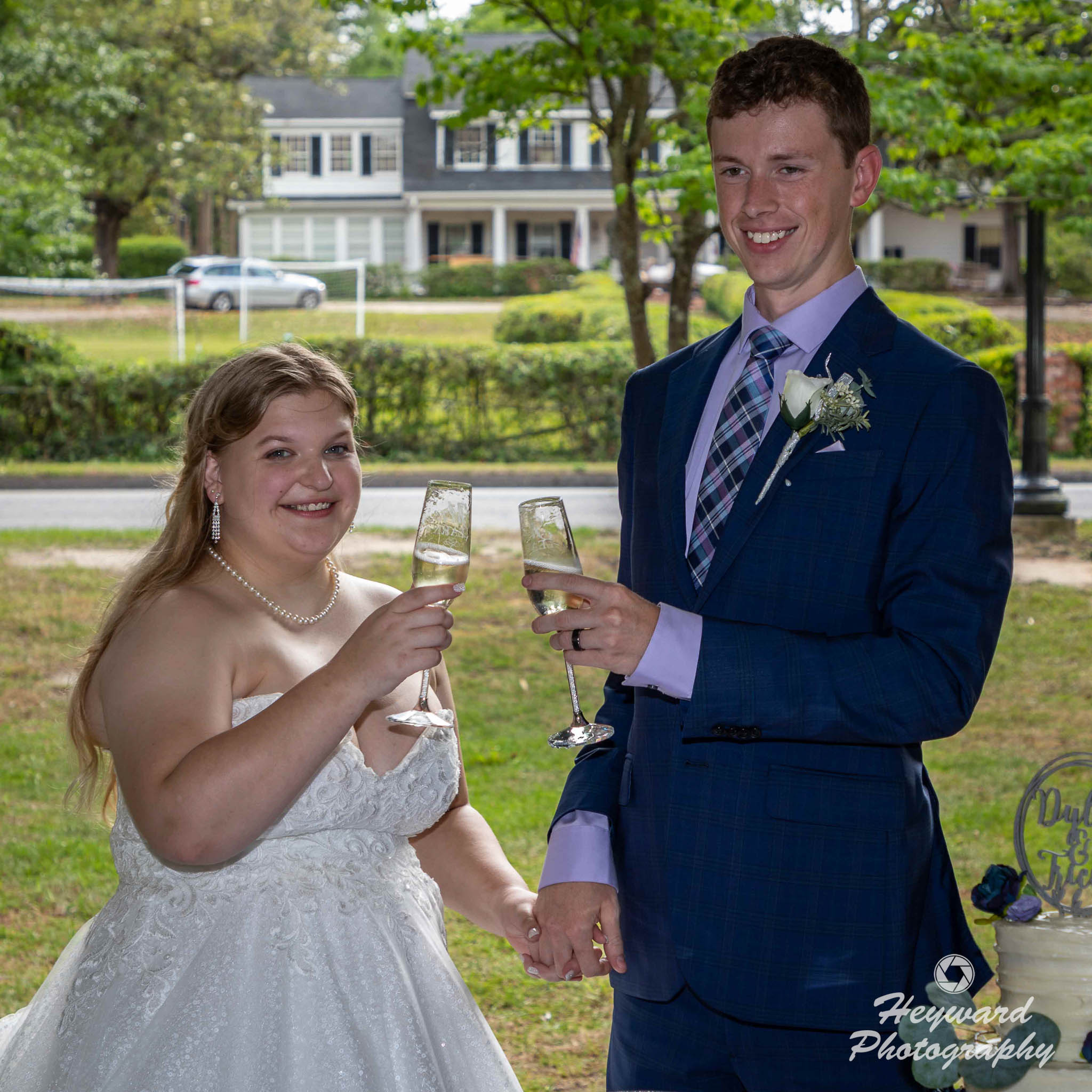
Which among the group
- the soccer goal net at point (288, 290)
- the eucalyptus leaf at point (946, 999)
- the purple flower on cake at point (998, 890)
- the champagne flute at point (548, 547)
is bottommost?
the eucalyptus leaf at point (946, 999)

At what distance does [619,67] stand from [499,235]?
138 ft

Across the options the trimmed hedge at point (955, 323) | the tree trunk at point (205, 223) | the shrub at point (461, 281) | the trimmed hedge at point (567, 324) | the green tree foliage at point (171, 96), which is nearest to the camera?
the trimmed hedge at point (955, 323)

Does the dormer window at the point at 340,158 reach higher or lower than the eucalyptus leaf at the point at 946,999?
higher

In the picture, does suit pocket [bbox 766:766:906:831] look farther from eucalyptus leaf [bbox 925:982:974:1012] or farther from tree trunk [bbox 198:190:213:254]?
tree trunk [bbox 198:190:213:254]

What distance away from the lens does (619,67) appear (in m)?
9.02

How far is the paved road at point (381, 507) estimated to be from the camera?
14.5 meters

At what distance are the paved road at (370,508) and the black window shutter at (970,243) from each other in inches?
1444

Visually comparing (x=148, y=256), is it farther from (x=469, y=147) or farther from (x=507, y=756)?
(x=507, y=756)

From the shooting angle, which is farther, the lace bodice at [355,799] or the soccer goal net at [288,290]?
the soccer goal net at [288,290]

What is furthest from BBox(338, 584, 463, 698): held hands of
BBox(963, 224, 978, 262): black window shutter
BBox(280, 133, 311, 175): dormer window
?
BBox(280, 133, 311, 175): dormer window

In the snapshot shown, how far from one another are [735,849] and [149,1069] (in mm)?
1130

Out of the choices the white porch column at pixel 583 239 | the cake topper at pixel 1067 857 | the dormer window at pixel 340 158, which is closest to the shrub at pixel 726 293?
the white porch column at pixel 583 239

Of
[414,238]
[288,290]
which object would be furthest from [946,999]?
A: [414,238]

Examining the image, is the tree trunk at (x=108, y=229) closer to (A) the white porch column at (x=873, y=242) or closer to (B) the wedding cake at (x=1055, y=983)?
(A) the white porch column at (x=873, y=242)
